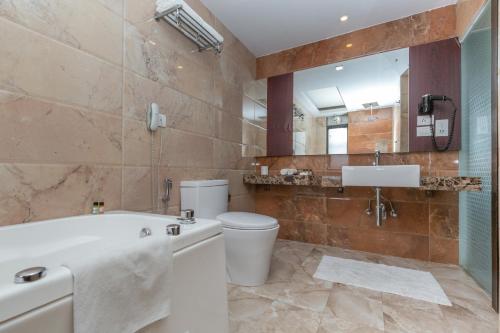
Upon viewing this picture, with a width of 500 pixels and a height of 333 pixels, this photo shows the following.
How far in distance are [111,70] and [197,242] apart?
1.12 meters

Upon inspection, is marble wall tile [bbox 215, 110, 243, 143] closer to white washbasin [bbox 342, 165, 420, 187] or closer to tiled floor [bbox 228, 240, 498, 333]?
white washbasin [bbox 342, 165, 420, 187]

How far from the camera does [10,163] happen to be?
0.96 m

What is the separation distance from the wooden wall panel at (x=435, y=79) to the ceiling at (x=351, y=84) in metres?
0.11

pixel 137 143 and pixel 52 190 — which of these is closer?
pixel 52 190

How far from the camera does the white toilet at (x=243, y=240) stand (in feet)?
5.28

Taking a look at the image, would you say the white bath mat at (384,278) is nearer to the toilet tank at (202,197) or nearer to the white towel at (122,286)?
the toilet tank at (202,197)

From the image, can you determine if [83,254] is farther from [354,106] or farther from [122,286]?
[354,106]

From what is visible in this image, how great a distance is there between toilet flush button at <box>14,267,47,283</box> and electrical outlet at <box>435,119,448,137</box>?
2.65m

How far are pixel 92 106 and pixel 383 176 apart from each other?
2043 mm

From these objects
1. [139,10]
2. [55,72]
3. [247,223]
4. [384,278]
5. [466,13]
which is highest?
[466,13]

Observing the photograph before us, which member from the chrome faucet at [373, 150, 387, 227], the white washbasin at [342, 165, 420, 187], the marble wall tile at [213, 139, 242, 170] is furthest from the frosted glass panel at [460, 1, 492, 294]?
the marble wall tile at [213, 139, 242, 170]

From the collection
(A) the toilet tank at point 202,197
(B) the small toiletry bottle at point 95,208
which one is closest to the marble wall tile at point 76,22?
(B) the small toiletry bottle at point 95,208

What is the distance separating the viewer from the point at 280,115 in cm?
280

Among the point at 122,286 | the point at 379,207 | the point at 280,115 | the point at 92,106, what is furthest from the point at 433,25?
the point at 122,286
